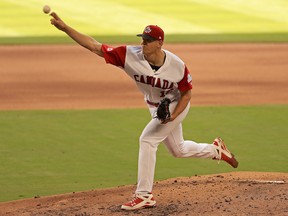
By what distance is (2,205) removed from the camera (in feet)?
30.3

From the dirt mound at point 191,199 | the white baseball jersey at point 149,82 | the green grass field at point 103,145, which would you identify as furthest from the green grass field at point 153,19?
the white baseball jersey at point 149,82

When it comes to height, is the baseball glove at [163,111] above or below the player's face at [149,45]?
below

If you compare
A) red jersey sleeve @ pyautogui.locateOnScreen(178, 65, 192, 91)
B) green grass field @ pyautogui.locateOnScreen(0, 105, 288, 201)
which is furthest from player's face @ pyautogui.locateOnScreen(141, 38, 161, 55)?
green grass field @ pyautogui.locateOnScreen(0, 105, 288, 201)

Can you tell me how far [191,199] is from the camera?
873 cm

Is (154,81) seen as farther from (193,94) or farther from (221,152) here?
(193,94)

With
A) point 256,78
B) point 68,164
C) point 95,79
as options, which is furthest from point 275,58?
point 68,164

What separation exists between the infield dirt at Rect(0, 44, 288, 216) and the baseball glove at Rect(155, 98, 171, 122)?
2.56ft

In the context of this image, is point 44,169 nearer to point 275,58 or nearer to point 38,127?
point 38,127

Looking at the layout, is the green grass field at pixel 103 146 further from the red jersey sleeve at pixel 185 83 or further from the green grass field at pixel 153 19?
the green grass field at pixel 153 19

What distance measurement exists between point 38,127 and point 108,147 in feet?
5.50

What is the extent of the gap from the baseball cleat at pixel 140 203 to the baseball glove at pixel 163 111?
2.32 ft

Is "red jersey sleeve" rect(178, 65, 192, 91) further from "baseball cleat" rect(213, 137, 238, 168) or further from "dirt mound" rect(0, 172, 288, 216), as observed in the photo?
"baseball cleat" rect(213, 137, 238, 168)

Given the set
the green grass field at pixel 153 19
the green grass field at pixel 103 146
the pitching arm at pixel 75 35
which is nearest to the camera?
the pitching arm at pixel 75 35

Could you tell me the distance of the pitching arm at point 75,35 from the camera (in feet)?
27.6
